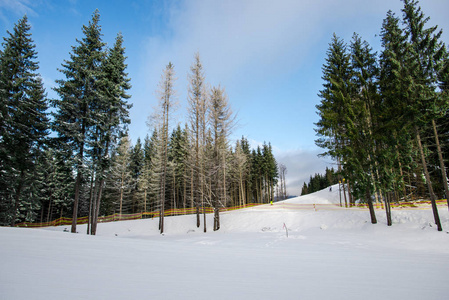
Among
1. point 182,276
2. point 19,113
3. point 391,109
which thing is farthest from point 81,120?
point 391,109

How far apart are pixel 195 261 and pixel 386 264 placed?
4.77 m

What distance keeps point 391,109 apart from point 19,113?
2619 centimetres

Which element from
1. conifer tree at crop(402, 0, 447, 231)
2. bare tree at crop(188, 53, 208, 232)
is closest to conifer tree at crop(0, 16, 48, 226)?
bare tree at crop(188, 53, 208, 232)

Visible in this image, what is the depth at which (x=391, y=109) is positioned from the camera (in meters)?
13.3

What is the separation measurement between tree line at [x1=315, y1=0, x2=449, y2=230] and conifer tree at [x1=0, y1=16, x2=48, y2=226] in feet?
69.9

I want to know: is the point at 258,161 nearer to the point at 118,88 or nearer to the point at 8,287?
the point at 118,88

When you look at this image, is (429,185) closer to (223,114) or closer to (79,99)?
(223,114)

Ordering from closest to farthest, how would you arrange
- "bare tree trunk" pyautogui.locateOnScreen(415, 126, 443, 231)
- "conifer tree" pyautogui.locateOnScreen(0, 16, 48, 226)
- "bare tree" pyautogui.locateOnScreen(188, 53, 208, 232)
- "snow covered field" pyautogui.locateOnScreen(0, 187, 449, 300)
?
"snow covered field" pyautogui.locateOnScreen(0, 187, 449, 300)
"bare tree trunk" pyautogui.locateOnScreen(415, 126, 443, 231)
"conifer tree" pyautogui.locateOnScreen(0, 16, 48, 226)
"bare tree" pyautogui.locateOnScreen(188, 53, 208, 232)

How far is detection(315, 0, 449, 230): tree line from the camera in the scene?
12047mm

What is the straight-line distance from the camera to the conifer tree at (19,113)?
13981mm

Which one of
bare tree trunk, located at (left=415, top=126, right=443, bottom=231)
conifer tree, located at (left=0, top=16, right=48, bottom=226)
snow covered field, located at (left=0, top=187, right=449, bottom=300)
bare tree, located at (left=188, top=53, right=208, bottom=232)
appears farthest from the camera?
bare tree, located at (left=188, top=53, right=208, bottom=232)

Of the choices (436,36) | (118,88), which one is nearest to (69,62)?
(118,88)

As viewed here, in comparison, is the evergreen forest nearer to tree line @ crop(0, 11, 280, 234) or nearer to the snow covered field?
tree line @ crop(0, 11, 280, 234)

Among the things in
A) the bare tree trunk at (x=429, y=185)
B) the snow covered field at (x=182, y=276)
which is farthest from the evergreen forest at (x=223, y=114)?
the snow covered field at (x=182, y=276)
